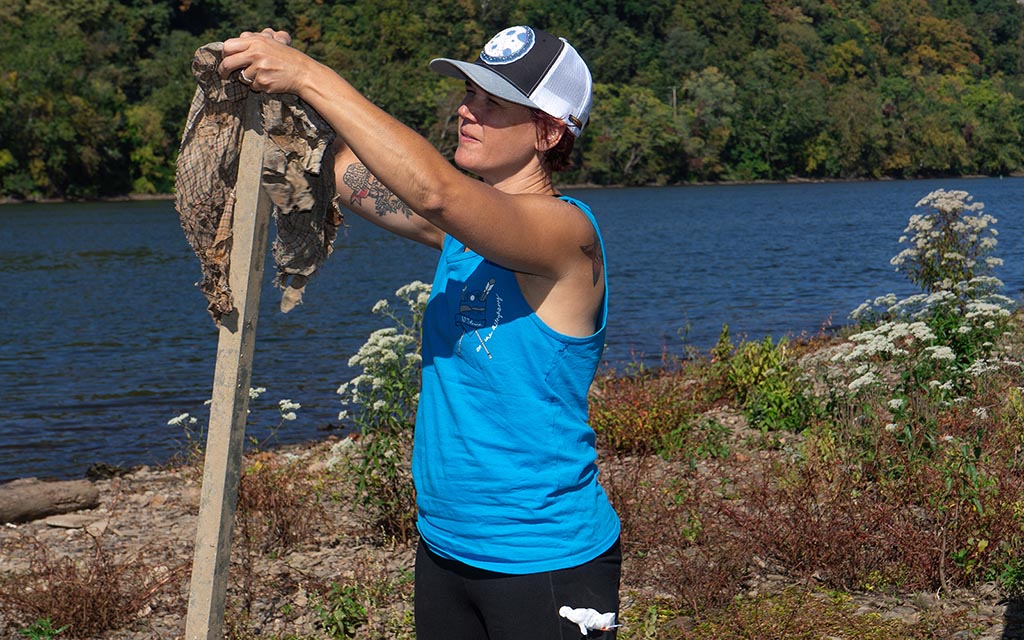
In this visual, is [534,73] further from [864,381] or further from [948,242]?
[948,242]

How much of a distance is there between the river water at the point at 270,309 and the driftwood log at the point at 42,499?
2.62m

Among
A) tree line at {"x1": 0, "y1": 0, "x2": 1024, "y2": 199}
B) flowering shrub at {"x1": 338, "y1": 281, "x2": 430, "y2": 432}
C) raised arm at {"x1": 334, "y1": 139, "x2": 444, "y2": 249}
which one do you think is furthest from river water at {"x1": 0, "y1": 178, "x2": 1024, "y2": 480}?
tree line at {"x1": 0, "y1": 0, "x2": 1024, "y2": 199}

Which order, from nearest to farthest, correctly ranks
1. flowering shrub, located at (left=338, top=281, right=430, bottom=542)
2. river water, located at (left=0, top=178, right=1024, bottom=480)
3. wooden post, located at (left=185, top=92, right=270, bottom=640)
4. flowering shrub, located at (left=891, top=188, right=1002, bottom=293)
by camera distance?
wooden post, located at (left=185, top=92, right=270, bottom=640), flowering shrub, located at (left=338, top=281, right=430, bottom=542), flowering shrub, located at (left=891, top=188, right=1002, bottom=293), river water, located at (left=0, top=178, right=1024, bottom=480)

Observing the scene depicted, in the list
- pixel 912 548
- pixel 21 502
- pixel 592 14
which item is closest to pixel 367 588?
pixel 912 548

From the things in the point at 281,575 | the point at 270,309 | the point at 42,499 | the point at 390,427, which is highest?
the point at 390,427

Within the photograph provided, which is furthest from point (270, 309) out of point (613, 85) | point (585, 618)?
point (613, 85)

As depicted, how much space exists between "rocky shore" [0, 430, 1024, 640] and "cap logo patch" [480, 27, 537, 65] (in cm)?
309

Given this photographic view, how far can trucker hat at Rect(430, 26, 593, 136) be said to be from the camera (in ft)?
8.57

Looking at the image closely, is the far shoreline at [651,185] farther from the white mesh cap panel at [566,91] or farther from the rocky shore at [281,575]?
the white mesh cap panel at [566,91]

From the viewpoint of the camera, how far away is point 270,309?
77.9 feet

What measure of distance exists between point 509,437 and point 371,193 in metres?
0.97

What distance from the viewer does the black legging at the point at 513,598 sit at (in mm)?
2588

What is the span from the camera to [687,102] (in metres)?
122

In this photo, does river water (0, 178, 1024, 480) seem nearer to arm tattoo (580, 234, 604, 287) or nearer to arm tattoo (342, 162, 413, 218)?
arm tattoo (342, 162, 413, 218)
